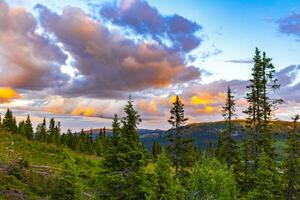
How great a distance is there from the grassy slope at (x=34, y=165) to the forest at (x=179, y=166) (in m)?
0.12

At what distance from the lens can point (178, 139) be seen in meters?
46.0

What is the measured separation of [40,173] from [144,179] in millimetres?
21658

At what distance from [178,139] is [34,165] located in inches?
729

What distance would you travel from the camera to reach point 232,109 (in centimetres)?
4844

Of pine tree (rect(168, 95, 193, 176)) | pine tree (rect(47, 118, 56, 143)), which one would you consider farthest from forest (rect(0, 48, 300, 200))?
pine tree (rect(47, 118, 56, 143))

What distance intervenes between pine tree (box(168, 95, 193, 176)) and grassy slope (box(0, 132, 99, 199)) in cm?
883

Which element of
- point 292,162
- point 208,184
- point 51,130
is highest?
point 51,130

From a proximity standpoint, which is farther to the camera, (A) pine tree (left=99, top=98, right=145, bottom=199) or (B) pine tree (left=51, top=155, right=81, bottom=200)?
(B) pine tree (left=51, top=155, right=81, bottom=200)

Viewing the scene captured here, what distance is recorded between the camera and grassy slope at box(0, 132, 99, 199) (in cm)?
4247

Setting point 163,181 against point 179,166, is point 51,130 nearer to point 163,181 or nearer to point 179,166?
point 179,166

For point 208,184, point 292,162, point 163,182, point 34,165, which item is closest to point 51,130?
point 34,165

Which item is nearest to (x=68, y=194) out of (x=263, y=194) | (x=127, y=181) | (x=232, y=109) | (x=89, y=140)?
(x=127, y=181)

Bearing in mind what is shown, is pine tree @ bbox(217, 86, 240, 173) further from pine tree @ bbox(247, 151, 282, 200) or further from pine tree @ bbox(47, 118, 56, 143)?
pine tree @ bbox(47, 118, 56, 143)

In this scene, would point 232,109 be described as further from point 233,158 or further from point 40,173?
point 40,173
